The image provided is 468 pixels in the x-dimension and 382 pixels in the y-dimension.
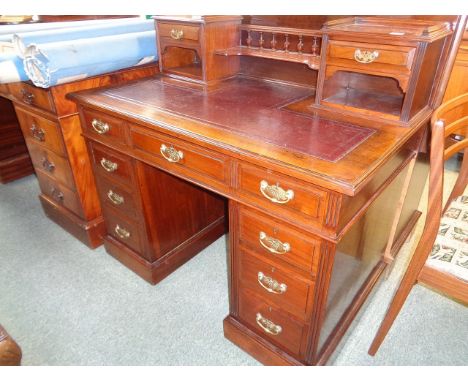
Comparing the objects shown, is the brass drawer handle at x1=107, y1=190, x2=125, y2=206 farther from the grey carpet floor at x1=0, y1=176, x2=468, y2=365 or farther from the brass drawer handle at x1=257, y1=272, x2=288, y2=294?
the brass drawer handle at x1=257, y1=272, x2=288, y2=294

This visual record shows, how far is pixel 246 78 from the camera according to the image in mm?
1601

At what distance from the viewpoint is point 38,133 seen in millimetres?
1814

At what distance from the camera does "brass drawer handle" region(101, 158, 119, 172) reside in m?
1.55

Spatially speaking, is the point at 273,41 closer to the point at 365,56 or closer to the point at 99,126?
the point at 365,56

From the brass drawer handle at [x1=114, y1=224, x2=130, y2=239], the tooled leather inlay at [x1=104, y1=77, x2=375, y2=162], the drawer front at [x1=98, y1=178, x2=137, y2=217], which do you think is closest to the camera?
the tooled leather inlay at [x1=104, y1=77, x2=375, y2=162]

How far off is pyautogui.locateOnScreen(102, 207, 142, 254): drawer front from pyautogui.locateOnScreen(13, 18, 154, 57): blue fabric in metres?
0.79

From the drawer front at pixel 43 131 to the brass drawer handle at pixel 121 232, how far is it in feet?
1.44

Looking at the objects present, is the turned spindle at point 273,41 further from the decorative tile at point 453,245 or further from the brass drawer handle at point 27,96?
the brass drawer handle at point 27,96

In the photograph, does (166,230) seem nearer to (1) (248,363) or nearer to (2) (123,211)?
(2) (123,211)

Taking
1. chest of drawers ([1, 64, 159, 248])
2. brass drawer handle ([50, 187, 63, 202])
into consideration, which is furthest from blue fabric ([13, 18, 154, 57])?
brass drawer handle ([50, 187, 63, 202])

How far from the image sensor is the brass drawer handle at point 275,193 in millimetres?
954

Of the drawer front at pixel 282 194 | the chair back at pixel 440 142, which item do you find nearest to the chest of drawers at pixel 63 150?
the drawer front at pixel 282 194

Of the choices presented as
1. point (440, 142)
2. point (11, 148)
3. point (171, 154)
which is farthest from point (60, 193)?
point (440, 142)

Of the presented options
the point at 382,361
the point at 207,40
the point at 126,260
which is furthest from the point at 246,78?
the point at 382,361
